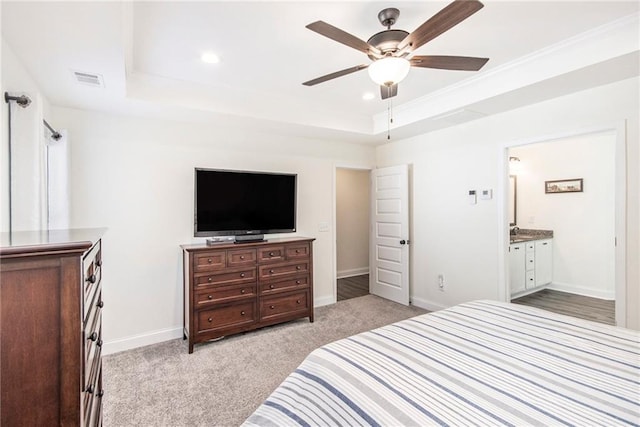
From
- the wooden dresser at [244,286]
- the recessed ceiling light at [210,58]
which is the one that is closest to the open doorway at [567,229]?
the wooden dresser at [244,286]

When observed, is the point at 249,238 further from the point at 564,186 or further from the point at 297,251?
the point at 564,186

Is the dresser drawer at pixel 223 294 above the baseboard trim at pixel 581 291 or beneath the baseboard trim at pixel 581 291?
above

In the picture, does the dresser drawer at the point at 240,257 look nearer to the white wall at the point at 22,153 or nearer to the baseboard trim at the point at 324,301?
the baseboard trim at the point at 324,301

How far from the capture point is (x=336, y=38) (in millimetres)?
1684

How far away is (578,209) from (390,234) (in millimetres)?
3008

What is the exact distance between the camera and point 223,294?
312 centimetres

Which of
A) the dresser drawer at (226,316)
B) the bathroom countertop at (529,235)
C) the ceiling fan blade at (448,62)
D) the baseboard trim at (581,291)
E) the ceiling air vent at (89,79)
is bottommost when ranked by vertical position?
the baseboard trim at (581,291)

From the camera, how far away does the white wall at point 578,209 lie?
442cm

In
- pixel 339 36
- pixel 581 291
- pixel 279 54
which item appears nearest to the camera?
pixel 339 36

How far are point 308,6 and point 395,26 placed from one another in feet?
2.11

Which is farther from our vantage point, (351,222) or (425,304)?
(351,222)

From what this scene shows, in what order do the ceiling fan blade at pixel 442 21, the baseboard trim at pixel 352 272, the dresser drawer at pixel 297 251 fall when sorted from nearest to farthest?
the ceiling fan blade at pixel 442 21 → the dresser drawer at pixel 297 251 → the baseboard trim at pixel 352 272

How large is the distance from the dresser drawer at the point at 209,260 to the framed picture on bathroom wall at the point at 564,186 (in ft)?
17.2

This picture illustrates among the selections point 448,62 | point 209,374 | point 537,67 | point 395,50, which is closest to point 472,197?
point 537,67
